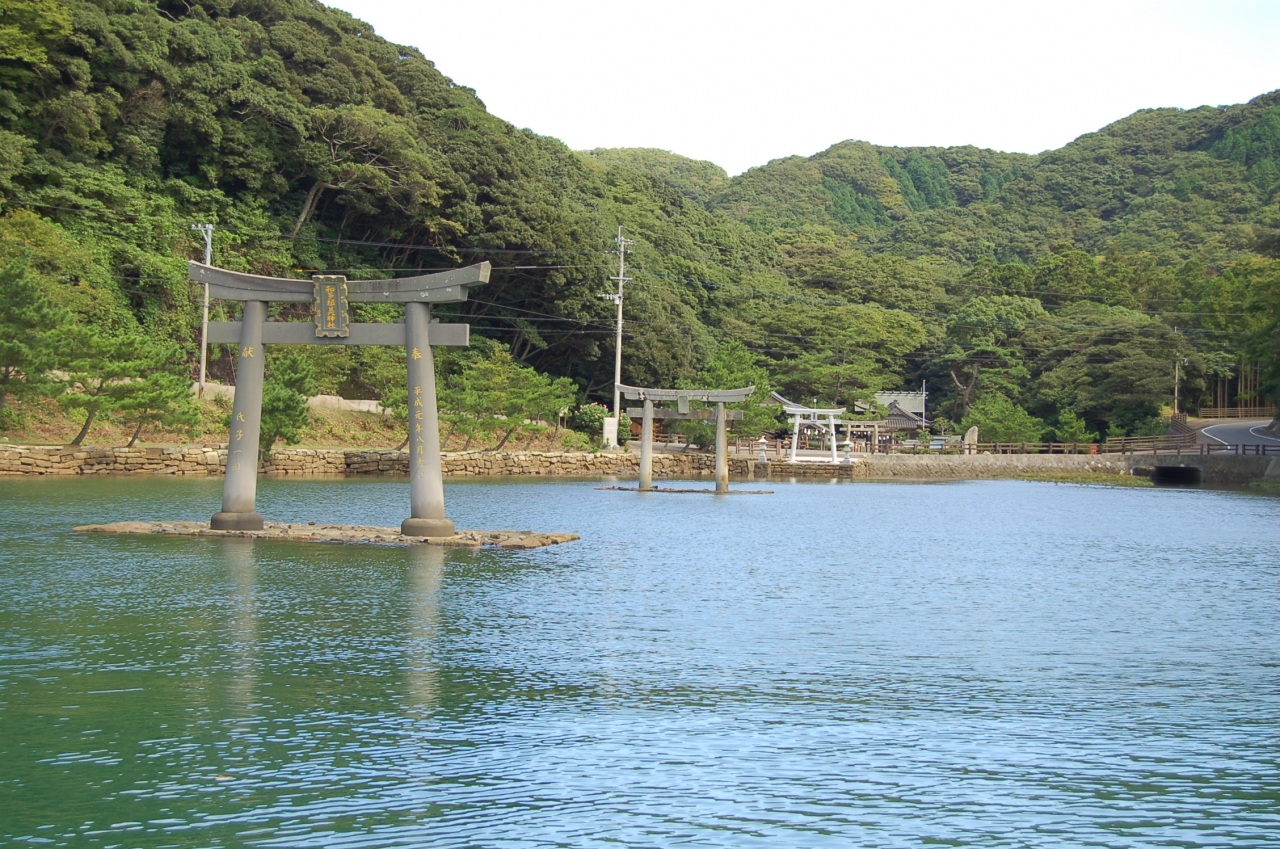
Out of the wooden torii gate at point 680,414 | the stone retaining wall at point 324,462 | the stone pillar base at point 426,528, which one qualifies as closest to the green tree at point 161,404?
the stone retaining wall at point 324,462

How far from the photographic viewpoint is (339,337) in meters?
17.5

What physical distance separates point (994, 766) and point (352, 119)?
44.4 meters

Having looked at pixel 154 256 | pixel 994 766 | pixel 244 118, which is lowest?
pixel 994 766

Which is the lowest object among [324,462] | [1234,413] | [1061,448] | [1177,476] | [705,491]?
[705,491]

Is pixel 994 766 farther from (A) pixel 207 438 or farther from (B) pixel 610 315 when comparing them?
(B) pixel 610 315

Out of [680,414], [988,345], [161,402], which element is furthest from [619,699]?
[988,345]

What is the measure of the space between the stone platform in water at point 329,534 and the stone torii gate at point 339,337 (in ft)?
0.57

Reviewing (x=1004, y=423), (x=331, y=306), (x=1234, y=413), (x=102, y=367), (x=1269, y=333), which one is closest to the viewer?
(x=331, y=306)

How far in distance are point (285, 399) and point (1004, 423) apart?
3828 centimetres

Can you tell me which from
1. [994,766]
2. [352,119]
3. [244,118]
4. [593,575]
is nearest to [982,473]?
[352,119]

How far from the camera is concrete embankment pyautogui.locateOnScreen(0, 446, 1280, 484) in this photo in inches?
1265

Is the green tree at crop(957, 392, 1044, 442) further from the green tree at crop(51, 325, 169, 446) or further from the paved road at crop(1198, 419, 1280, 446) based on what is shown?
the green tree at crop(51, 325, 169, 446)

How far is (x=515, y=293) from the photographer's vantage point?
174ft

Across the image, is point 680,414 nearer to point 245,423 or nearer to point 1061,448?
point 245,423
